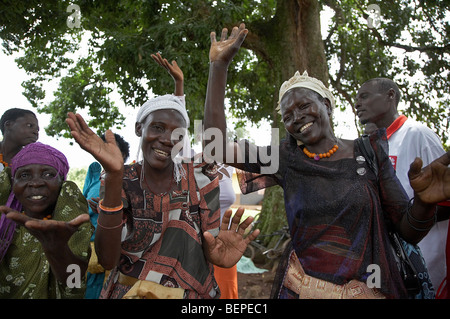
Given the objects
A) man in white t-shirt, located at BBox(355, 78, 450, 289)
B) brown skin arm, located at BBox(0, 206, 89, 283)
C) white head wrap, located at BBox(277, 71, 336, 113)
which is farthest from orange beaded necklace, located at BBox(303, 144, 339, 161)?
brown skin arm, located at BBox(0, 206, 89, 283)

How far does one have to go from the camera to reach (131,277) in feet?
5.93

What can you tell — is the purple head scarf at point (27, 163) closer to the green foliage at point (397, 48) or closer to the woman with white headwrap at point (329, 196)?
the woman with white headwrap at point (329, 196)

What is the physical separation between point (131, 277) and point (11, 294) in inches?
28.5

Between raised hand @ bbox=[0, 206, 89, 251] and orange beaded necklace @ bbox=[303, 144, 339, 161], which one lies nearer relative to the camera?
raised hand @ bbox=[0, 206, 89, 251]

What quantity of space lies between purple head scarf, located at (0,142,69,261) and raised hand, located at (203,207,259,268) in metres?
1.01

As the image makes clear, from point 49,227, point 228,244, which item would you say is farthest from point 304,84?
point 49,227

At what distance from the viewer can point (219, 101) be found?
78.1 inches

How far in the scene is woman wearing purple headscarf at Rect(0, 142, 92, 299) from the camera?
198cm

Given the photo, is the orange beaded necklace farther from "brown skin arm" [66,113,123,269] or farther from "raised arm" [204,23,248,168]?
"brown skin arm" [66,113,123,269]

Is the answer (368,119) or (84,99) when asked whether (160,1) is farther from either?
(368,119)

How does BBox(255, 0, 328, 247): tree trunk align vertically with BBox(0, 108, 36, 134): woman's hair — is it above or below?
above

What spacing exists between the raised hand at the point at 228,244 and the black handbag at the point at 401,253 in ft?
2.24

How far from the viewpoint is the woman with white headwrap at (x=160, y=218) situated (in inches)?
66.1

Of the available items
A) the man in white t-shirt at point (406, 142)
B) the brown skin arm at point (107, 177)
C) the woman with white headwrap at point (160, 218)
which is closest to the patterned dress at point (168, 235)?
the woman with white headwrap at point (160, 218)
